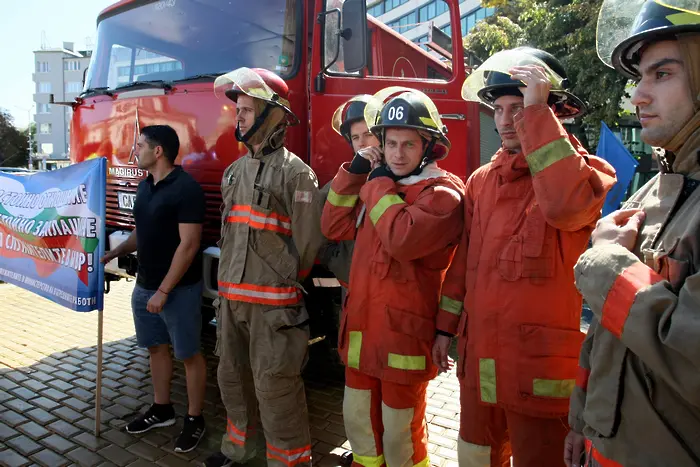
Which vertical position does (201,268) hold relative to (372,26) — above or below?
below

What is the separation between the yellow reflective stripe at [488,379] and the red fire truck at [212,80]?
179 centimetres

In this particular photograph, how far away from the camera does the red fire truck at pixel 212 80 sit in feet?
10.8

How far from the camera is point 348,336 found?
2.29 m

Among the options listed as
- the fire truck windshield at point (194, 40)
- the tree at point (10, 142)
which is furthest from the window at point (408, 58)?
the tree at point (10, 142)

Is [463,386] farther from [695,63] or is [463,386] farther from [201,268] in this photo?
[201,268]

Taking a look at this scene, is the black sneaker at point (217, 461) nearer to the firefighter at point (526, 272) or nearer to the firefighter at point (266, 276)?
the firefighter at point (266, 276)

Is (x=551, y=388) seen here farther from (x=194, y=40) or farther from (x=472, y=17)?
(x=472, y=17)

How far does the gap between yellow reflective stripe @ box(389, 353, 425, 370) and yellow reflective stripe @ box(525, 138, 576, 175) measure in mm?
941

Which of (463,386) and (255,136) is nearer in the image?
(463,386)

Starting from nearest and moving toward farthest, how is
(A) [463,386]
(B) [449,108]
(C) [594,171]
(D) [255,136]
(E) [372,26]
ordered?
(C) [594,171] < (A) [463,386] < (D) [255,136] < (B) [449,108] < (E) [372,26]

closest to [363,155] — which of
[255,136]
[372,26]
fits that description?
[255,136]

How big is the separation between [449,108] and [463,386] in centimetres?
245

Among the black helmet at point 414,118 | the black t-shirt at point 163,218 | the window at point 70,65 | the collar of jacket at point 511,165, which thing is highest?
the window at point 70,65

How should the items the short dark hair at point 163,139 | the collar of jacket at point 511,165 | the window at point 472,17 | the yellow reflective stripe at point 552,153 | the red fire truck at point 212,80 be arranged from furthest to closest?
1. the window at point 472,17
2. the red fire truck at point 212,80
3. the short dark hair at point 163,139
4. the collar of jacket at point 511,165
5. the yellow reflective stripe at point 552,153
